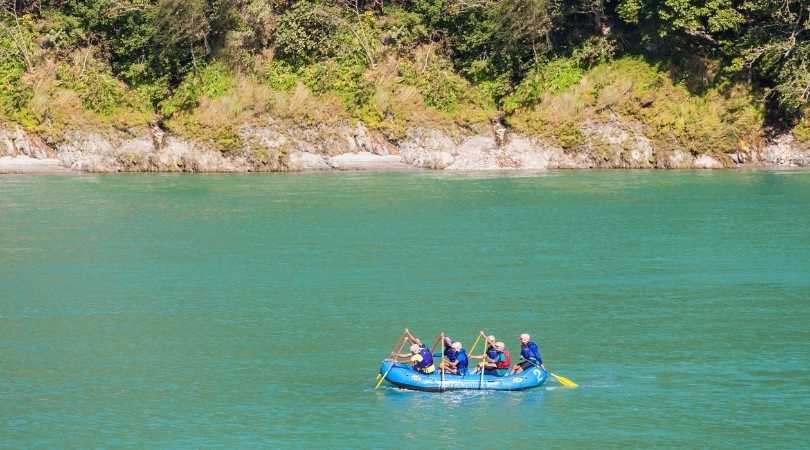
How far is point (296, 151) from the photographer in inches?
3000

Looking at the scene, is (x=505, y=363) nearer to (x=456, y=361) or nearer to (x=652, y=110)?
(x=456, y=361)

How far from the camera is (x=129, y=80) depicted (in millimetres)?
79562

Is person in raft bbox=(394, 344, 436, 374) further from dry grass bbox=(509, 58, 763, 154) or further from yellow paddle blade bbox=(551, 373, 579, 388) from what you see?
dry grass bbox=(509, 58, 763, 154)

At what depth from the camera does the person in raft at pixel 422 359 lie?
3156 cm

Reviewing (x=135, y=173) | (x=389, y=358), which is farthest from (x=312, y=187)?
(x=389, y=358)

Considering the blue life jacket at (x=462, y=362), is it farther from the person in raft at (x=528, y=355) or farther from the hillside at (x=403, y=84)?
the hillside at (x=403, y=84)

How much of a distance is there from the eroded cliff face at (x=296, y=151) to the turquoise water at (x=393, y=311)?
31.9ft

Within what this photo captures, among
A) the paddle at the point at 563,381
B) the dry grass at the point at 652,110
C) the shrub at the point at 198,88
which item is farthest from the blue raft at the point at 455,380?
the shrub at the point at 198,88

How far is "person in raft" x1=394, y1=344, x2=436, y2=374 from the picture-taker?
31562 millimetres

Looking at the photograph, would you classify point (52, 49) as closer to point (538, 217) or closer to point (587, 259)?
point (538, 217)

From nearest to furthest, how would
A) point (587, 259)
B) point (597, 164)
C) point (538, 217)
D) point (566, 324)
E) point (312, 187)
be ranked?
point (566, 324)
point (587, 259)
point (538, 217)
point (312, 187)
point (597, 164)

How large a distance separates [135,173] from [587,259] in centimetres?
3843

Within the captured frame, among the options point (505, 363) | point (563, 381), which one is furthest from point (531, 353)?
point (563, 381)

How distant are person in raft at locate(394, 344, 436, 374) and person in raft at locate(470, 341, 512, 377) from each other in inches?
56.1
